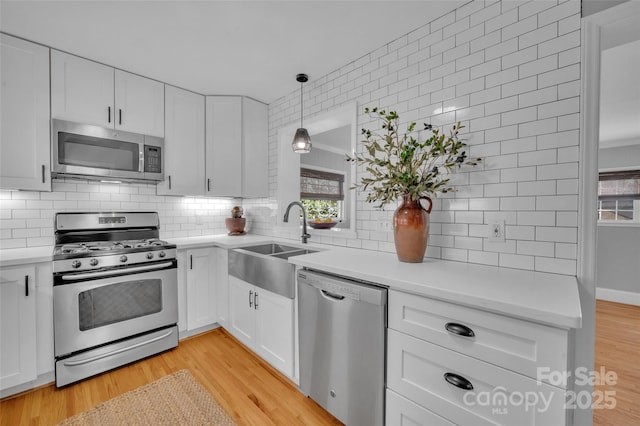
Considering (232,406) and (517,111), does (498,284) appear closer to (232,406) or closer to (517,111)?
(517,111)

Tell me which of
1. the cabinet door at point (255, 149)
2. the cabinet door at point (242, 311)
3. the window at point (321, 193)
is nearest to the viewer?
the cabinet door at point (242, 311)

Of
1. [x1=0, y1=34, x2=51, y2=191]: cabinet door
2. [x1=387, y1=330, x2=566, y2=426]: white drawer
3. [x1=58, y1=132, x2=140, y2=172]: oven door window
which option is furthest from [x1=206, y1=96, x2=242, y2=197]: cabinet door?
[x1=387, y1=330, x2=566, y2=426]: white drawer

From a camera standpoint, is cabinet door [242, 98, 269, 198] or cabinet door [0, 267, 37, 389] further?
cabinet door [242, 98, 269, 198]

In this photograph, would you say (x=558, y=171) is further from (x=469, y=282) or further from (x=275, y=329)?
(x=275, y=329)

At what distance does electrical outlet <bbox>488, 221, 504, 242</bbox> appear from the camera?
1.50m

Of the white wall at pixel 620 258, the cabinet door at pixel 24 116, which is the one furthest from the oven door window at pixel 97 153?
the white wall at pixel 620 258

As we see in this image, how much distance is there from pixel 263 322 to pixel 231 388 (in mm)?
474

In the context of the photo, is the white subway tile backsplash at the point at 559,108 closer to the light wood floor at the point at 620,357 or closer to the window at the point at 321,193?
the light wood floor at the point at 620,357

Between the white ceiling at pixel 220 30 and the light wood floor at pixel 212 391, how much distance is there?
2527mm

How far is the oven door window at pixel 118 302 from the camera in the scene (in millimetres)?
2047

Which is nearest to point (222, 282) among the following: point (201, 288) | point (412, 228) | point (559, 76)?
point (201, 288)

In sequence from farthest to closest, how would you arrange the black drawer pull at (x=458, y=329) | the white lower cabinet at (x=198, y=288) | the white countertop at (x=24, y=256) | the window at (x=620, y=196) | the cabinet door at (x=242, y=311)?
the window at (x=620, y=196), the white lower cabinet at (x=198, y=288), the cabinet door at (x=242, y=311), the white countertop at (x=24, y=256), the black drawer pull at (x=458, y=329)

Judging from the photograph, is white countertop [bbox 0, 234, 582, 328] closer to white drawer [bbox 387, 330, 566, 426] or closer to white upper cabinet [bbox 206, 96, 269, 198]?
white drawer [bbox 387, 330, 566, 426]

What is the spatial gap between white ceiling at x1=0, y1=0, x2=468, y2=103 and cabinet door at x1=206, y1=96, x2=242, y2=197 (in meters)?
0.51
